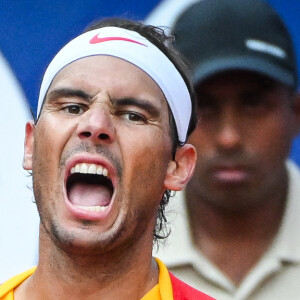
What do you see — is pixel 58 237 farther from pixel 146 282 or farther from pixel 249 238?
pixel 249 238

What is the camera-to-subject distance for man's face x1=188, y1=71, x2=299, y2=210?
2732mm

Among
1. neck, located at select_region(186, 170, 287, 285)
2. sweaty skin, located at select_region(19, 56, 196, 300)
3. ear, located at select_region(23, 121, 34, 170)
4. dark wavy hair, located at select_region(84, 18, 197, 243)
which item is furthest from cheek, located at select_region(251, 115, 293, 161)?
ear, located at select_region(23, 121, 34, 170)

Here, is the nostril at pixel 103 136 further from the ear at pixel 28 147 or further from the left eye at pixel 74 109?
the ear at pixel 28 147

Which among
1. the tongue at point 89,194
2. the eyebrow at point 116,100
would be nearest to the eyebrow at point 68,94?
the eyebrow at point 116,100

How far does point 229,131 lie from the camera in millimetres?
2746

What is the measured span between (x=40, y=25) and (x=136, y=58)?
2.59ft

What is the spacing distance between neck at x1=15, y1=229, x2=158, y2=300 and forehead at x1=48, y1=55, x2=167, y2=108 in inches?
13.5

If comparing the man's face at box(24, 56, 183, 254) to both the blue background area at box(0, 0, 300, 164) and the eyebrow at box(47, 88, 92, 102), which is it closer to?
the eyebrow at box(47, 88, 92, 102)

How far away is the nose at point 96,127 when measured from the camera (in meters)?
2.02

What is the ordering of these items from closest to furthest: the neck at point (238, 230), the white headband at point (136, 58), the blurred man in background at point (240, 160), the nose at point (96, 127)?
the nose at point (96, 127), the white headband at point (136, 58), the blurred man in background at point (240, 160), the neck at point (238, 230)

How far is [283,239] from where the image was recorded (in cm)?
281

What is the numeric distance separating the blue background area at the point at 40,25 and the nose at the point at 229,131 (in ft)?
1.31

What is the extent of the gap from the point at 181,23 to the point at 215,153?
0.40 m

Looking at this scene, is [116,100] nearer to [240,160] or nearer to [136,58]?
[136,58]
